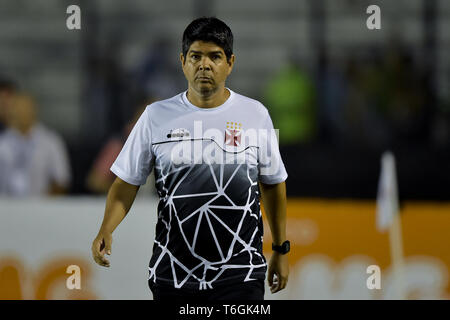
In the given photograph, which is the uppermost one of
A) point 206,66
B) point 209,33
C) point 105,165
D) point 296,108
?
point 209,33

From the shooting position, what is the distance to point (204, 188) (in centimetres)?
433

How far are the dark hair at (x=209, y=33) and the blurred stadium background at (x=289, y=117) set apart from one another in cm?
374

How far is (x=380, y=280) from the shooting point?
7.86 metres

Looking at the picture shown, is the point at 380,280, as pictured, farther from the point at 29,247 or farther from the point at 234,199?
the point at 234,199

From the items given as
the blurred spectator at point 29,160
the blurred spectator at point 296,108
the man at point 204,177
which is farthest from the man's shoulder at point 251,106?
the blurred spectator at point 296,108

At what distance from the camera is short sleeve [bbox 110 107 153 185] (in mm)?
4418

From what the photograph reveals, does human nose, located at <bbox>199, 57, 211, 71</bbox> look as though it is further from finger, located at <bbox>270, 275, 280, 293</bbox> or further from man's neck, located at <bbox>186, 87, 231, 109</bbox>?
finger, located at <bbox>270, 275, 280, 293</bbox>

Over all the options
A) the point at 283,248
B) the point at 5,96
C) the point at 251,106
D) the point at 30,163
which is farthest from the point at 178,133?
the point at 5,96

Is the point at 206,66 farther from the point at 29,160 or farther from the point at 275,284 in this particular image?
the point at 29,160

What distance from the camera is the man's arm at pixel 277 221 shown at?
459 centimetres

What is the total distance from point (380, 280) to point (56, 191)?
339cm

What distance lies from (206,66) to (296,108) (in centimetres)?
609

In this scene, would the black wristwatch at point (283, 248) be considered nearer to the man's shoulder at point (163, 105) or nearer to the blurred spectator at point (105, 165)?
the man's shoulder at point (163, 105)
